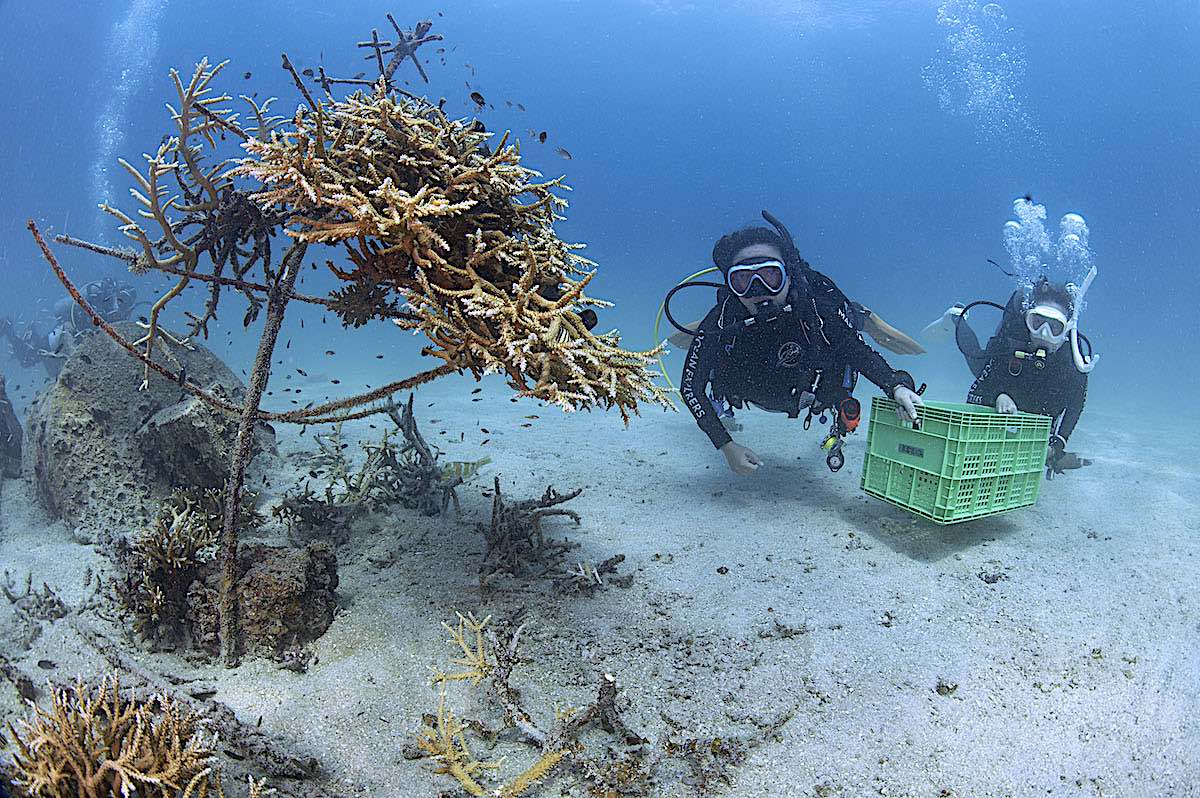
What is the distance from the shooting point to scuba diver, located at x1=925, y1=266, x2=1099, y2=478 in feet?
21.7

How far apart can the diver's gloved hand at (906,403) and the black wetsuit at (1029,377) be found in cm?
308

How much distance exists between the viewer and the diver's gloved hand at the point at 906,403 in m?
4.94

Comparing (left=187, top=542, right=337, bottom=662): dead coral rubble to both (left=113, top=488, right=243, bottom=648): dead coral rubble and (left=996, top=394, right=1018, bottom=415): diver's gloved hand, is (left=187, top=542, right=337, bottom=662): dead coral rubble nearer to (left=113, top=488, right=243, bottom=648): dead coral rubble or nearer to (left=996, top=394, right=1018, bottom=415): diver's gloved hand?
(left=113, top=488, right=243, bottom=648): dead coral rubble

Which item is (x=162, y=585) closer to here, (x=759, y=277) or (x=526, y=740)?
(x=526, y=740)

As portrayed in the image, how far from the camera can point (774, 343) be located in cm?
640

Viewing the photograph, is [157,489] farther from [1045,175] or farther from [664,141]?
[1045,175]

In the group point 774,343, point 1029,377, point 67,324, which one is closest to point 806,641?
point 774,343

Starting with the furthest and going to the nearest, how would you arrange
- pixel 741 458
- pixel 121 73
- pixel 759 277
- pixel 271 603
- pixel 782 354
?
pixel 121 73 < pixel 782 354 < pixel 741 458 < pixel 759 277 < pixel 271 603

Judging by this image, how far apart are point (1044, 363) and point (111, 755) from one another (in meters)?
9.00

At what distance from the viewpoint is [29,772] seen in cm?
191

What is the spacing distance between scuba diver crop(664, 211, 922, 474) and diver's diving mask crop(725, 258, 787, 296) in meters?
0.01

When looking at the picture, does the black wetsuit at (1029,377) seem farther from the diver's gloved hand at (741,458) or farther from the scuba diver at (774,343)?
the diver's gloved hand at (741,458)

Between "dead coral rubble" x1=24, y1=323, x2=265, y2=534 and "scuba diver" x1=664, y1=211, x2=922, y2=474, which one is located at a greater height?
"scuba diver" x1=664, y1=211, x2=922, y2=474

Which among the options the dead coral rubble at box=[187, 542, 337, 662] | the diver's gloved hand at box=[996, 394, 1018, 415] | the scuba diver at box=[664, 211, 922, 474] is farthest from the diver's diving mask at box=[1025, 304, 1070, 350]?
the dead coral rubble at box=[187, 542, 337, 662]
